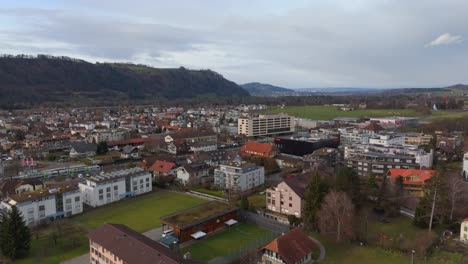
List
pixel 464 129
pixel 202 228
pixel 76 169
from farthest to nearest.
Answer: pixel 464 129 → pixel 76 169 → pixel 202 228

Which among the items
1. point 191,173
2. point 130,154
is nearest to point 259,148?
point 191,173

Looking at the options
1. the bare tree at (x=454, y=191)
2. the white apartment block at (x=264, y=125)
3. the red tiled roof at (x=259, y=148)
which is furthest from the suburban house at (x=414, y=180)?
the white apartment block at (x=264, y=125)

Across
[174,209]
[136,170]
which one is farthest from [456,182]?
[136,170]

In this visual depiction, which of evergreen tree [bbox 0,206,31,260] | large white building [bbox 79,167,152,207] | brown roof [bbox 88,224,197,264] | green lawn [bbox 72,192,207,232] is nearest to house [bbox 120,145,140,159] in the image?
large white building [bbox 79,167,152,207]

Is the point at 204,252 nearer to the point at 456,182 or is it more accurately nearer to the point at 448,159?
the point at 456,182

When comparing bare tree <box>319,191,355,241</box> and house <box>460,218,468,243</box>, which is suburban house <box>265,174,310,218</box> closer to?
bare tree <box>319,191,355,241</box>

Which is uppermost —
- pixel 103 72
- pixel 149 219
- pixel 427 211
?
pixel 103 72

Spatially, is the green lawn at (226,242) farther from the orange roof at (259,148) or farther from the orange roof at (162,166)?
the orange roof at (259,148)
